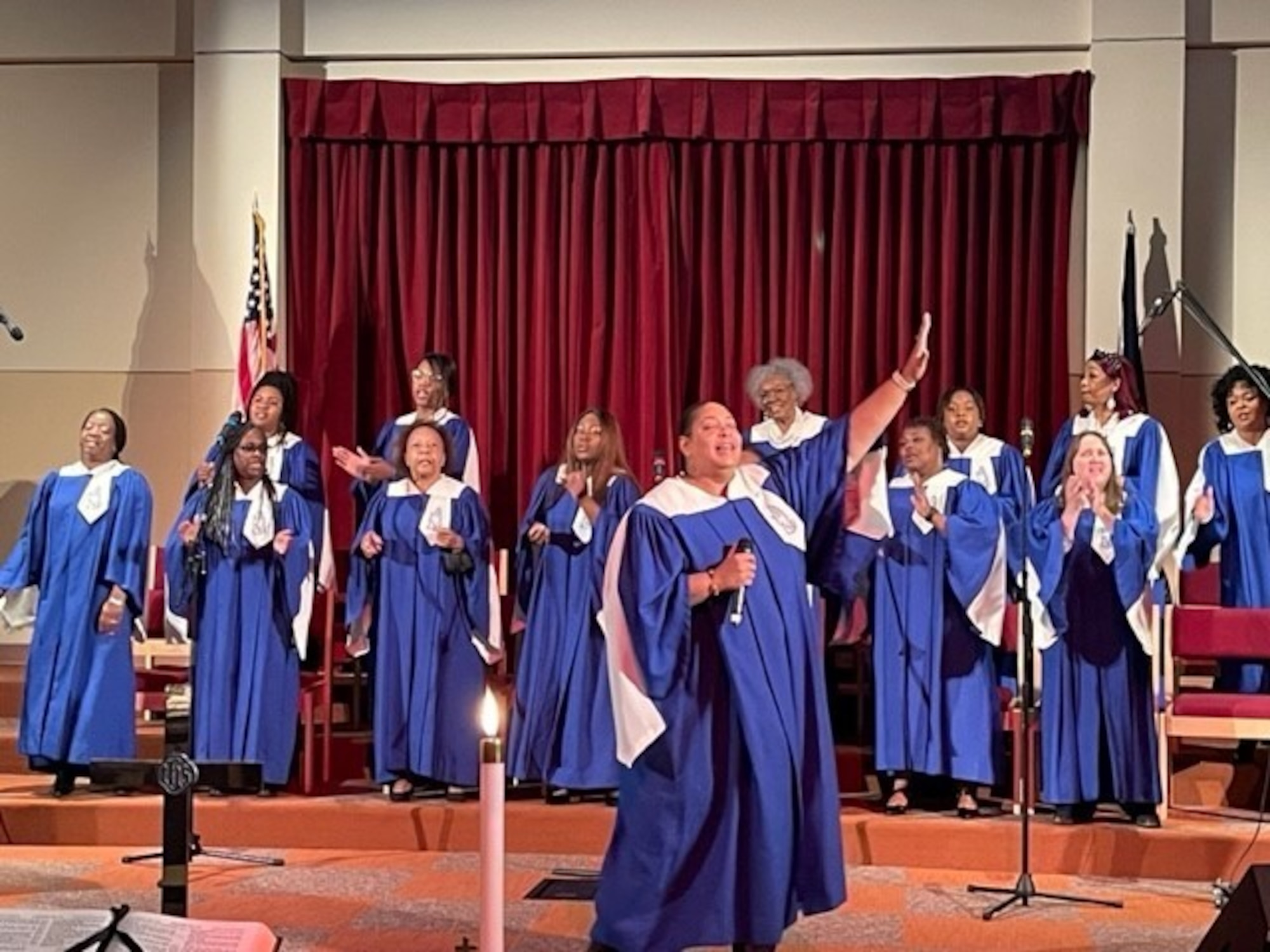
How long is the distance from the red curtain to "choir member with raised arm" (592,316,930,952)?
434 cm

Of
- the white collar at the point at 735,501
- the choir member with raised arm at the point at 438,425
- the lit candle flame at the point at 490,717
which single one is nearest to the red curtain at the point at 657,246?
the choir member with raised arm at the point at 438,425

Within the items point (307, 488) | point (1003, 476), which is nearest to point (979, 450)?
point (1003, 476)

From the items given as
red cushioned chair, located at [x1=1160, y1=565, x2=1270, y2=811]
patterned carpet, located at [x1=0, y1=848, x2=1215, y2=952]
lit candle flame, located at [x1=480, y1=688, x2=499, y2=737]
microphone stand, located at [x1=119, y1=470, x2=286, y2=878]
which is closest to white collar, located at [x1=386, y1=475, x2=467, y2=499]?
microphone stand, located at [x1=119, y1=470, x2=286, y2=878]

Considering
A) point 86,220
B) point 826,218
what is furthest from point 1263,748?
point 86,220

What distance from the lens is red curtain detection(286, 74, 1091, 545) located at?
31.7 feet

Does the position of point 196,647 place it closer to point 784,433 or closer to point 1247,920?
point 784,433

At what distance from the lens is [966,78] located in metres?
9.70

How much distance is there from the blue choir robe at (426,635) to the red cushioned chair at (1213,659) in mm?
2689

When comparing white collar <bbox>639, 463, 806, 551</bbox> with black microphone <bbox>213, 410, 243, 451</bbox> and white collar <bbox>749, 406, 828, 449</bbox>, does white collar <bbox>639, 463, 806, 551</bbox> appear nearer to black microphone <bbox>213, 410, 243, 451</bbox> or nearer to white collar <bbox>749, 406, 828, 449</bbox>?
white collar <bbox>749, 406, 828, 449</bbox>

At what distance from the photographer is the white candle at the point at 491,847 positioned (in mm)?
2027

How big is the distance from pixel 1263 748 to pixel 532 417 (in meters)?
3.90

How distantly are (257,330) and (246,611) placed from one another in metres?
1.93

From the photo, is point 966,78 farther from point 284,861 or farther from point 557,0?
point 284,861

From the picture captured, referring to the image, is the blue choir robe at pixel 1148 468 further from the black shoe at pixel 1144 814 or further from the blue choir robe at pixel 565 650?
the blue choir robe at pixel 565 650
